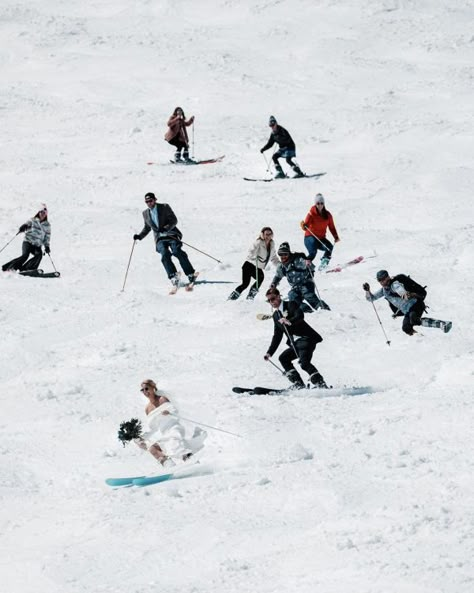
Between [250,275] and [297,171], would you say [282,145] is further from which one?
[250,275]

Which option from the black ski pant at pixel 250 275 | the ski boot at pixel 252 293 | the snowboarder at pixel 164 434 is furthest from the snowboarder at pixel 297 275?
the snowboarder at pixel 164 434

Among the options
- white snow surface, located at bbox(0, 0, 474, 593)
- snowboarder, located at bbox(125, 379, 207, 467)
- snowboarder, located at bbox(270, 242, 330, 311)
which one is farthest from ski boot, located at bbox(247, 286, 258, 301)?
snowboarder, located at bbox(125, 379, 207, 467)

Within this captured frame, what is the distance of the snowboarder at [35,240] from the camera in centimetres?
1783

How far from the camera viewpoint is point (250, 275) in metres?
16.0

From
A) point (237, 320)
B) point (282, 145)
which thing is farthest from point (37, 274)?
point (282, 145)

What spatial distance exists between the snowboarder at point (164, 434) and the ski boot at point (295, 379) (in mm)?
1695

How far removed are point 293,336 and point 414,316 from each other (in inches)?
91.3

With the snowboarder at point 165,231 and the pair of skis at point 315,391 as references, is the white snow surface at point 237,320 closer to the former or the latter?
the pair of skis at point 315,391

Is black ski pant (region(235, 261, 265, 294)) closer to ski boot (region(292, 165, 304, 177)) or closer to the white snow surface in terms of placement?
the white snow surface

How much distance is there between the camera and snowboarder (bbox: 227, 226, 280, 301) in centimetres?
1575

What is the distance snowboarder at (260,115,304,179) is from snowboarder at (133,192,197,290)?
7.14 meters

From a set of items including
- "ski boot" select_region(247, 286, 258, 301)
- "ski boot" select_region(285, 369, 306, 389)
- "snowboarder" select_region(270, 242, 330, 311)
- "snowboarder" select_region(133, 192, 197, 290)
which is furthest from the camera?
"snowboarder" select_region(133, 192, 197, 290)

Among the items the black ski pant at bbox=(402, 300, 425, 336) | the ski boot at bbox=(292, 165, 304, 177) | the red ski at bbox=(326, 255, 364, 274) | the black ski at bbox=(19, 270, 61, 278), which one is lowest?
the black ski at bbox=(19, 270, 61, 278)

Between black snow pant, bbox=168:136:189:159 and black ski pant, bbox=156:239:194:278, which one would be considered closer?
black ski pant, bbox=156:239:194:278
